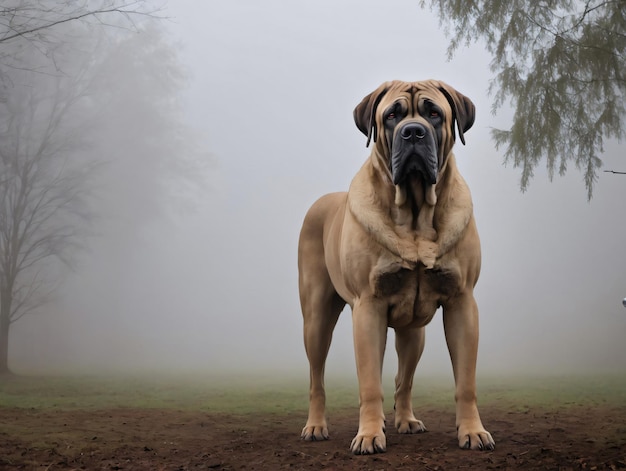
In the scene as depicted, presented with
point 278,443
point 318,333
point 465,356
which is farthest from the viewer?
point 318,333

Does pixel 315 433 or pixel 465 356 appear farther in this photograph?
A: pixel 315 433

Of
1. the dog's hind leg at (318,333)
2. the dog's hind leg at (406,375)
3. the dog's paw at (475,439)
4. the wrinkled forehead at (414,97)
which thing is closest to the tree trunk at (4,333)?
the dog's hind leg at (318,333)

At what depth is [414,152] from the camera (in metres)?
4.49

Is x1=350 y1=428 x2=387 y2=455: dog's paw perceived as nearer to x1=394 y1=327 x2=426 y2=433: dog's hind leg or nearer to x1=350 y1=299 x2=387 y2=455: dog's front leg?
x1=350 y1=299 x2=387 y2=455: dog's front leg

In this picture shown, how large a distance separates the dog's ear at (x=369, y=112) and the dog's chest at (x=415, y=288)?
999 mm

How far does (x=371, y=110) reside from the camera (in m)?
4.89

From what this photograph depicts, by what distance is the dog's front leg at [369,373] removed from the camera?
458cm

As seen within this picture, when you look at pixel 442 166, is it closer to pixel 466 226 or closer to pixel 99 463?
pixel 466 226

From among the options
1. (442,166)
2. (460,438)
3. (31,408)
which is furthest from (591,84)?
(31,408)

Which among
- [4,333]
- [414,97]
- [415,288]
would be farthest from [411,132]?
[4,333]

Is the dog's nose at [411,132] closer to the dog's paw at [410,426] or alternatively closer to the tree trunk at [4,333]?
the dog's paw at [410,426]

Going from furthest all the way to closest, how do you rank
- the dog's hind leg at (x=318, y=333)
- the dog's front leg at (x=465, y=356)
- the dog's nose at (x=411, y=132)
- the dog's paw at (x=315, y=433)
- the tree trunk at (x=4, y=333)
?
the tree trunk at (x=4, y=333) < the dog's hind leg at (x=318, y=333) < the dog's paw at (x=315, y=433) < the dog's front leg at (x=465, y=356) < the dog's nose at (x=411, y=132)

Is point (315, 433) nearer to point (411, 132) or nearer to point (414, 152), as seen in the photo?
point (414, 152)

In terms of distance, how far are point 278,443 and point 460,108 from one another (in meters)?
3.06
